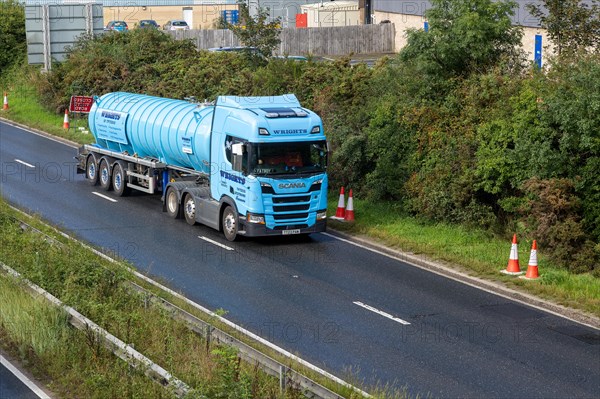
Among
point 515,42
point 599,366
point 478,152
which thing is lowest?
point 599,366

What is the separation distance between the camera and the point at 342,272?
779 inches

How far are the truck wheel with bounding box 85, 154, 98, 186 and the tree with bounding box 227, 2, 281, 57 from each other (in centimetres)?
778

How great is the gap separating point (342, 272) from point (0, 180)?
47.7 feet

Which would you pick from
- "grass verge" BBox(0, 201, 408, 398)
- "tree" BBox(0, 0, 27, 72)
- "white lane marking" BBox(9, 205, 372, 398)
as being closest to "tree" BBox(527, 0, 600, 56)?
"white lane marking" BBox(9, 205, 372, 398)

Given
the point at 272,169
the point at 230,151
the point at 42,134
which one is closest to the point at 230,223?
the point at 230,151

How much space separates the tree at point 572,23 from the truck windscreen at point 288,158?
6.77 metres

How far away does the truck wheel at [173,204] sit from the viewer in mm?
24562

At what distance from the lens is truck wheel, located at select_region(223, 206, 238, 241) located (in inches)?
873

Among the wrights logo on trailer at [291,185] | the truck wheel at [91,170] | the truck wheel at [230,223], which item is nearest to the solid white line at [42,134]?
the truck wheel at [91,170]

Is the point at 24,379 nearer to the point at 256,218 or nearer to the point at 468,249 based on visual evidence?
the point at 256,218

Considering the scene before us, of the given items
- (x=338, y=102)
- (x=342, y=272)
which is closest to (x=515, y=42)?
(x=338, y=102)

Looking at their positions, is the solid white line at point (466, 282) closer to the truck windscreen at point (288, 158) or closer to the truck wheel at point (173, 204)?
the truck windscreen at point (288, 158)

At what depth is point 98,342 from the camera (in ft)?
41.9

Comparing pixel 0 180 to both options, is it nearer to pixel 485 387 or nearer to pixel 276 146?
pixel 276 146
